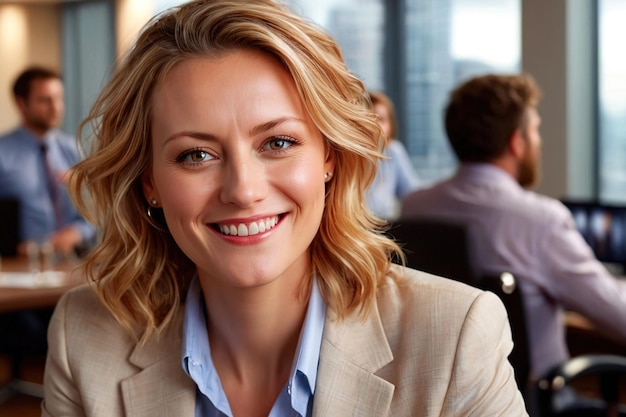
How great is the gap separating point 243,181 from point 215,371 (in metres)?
0.38

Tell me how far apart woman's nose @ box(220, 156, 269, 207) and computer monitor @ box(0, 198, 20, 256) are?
3795mm

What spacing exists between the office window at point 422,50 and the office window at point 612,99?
1.00 metres

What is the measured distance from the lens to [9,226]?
16.3 feet

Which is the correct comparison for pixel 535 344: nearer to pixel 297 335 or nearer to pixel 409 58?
pixel 297 335

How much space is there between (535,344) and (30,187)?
359 cm

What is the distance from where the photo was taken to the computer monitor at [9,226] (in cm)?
493

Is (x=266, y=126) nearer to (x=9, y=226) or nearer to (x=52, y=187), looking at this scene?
(x=9, y=226)

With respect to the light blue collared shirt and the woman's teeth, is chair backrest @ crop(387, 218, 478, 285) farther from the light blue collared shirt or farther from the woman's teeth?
the woman's teeth

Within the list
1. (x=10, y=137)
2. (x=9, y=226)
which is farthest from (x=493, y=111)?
(x=10, y=137)

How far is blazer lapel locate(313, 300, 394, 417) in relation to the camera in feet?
4.93

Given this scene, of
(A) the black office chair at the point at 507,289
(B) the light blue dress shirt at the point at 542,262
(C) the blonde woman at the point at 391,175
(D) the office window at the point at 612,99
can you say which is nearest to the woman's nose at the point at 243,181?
(A) the black office chair at the point at 507,289

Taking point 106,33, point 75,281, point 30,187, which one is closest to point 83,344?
point 75,281

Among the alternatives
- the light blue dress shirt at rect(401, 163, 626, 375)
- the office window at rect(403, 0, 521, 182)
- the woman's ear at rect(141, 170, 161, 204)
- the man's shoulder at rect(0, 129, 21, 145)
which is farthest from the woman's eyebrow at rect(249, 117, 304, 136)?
the office window at rect(403, 0, 521, 182)

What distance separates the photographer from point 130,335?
5.51 feet
